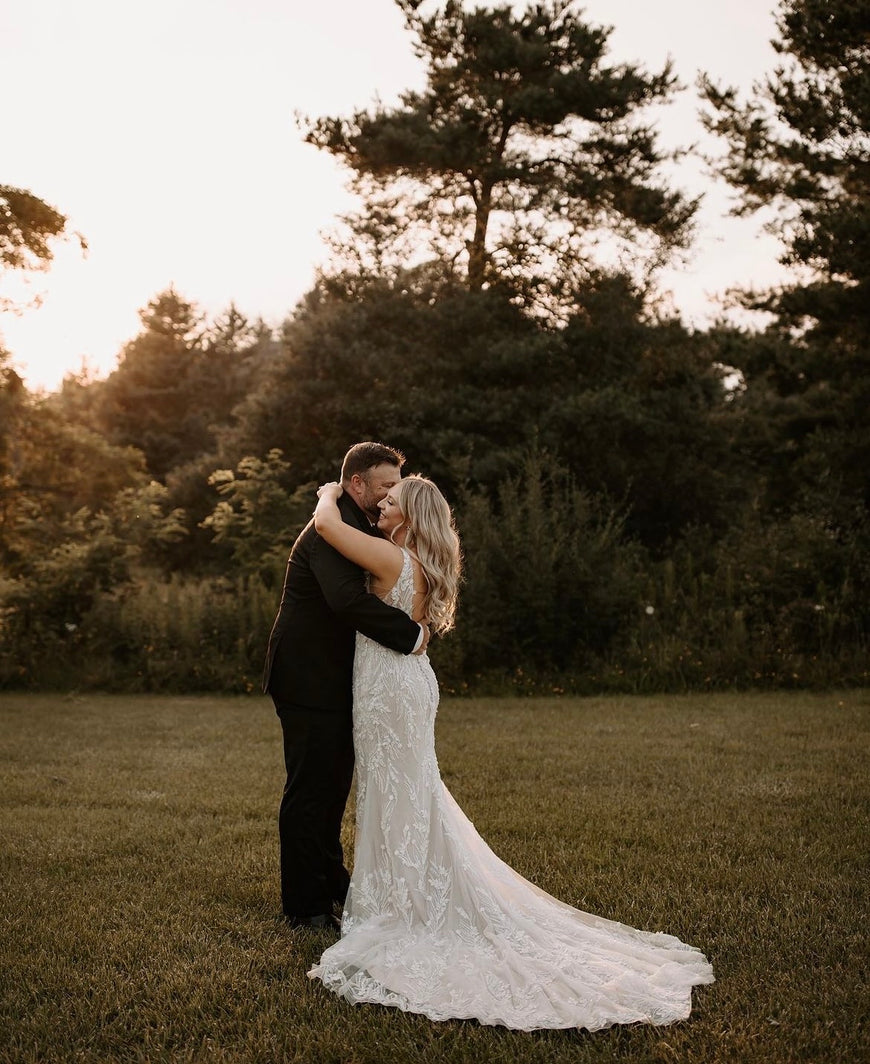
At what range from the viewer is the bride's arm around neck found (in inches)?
173

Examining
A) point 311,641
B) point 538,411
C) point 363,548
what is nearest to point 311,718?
point 311,641

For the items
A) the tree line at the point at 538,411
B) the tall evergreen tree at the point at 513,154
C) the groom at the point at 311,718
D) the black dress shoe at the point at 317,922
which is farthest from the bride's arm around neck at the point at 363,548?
the tall evergreen tree at the point at 513,154

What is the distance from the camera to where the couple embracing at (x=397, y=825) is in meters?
3.76

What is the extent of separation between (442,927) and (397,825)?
477mm

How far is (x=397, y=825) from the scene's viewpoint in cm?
439

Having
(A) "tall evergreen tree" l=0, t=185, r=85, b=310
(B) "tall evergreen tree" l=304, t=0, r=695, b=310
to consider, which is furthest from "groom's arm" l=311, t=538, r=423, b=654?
(B) "tall evergreen tree" l=304, t=0, r=695, b=310

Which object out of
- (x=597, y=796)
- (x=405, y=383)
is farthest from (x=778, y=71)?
(x=597, y=796)

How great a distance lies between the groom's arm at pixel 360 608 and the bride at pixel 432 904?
81 mm

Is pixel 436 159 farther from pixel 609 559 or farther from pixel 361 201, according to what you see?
pixel 609 559

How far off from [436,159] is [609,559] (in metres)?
10.8

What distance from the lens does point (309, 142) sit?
20703mm

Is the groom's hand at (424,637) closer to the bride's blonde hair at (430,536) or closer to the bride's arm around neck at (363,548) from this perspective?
the bride's blonde hair at (430,536)

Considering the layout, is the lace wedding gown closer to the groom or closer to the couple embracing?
the couple embracing

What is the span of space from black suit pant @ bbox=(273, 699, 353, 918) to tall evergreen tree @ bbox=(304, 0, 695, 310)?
17.2 meters
